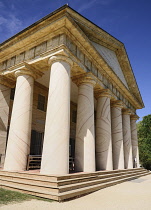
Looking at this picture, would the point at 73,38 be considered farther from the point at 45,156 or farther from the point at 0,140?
the point at 0,140

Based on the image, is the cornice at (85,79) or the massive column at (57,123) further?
the cornice at (85,79)

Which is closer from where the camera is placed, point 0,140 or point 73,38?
point 73,38

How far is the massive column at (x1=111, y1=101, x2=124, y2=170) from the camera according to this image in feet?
72.3

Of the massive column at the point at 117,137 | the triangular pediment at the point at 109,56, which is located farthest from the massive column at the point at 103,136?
the triangular pediment at the point at 109,56

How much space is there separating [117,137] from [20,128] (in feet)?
46.5

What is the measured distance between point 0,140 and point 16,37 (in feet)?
33.7

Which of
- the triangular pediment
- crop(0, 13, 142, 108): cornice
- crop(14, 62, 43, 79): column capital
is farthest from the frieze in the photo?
the triangular pediment

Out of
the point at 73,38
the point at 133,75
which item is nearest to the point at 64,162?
the point at 73,38

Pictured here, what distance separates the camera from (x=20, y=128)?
13.7m

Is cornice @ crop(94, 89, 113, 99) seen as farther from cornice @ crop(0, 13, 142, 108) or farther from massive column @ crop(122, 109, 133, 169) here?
massive column @ crop(122, 109, 133, 169)

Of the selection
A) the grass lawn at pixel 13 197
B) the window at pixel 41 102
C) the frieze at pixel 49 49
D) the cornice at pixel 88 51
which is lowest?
the grass lawn at pixel 13 197

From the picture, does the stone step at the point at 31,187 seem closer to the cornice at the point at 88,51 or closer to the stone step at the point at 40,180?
the stone step at the point at 40,180

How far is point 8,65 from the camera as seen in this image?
17172mm

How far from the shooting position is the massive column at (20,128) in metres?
13.2
